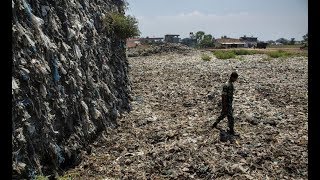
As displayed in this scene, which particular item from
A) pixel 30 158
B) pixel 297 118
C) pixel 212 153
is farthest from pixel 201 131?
pixel 30 158

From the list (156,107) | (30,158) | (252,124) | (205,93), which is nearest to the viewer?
(30,158)

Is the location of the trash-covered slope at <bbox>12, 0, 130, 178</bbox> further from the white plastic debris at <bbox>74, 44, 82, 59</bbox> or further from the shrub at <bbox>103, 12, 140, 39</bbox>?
the shrub at <bbox>103, 12, 140, 39</bbox>

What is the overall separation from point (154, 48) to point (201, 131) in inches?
1319

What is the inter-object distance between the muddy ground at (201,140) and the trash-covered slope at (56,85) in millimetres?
663

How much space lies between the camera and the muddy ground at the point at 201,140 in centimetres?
832

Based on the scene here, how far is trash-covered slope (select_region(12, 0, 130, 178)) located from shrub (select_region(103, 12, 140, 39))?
3.60 ft

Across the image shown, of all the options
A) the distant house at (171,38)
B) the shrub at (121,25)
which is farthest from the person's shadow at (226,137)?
the distant house at (171,38)

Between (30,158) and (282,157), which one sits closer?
(30,158)

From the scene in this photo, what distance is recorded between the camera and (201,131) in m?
10.8

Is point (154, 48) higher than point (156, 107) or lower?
higher

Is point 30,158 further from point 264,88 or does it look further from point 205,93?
point 264,88

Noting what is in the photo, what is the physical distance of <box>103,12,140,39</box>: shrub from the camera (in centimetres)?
1456

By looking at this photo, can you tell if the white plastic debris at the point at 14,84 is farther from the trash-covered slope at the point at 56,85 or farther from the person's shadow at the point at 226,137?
the person's shadow at the point at 226,137
